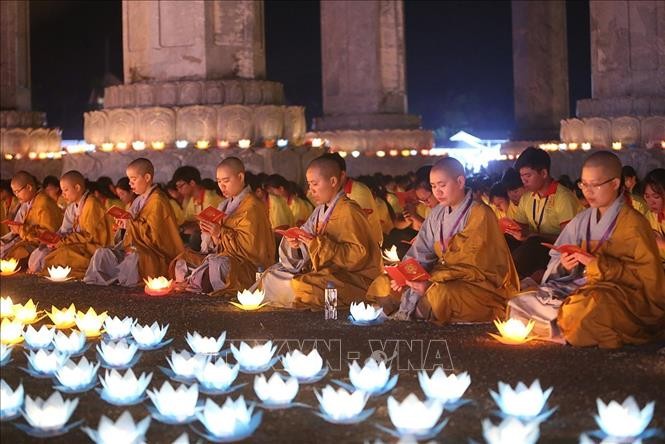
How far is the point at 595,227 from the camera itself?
23.9ft

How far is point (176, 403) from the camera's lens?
5184mm

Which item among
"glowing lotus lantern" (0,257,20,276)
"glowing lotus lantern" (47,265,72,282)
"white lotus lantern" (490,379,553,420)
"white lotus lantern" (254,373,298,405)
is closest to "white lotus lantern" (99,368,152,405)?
"white lotus lantern" (254,373,298,405)

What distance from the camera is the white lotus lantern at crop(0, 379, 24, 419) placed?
5289 millimetres

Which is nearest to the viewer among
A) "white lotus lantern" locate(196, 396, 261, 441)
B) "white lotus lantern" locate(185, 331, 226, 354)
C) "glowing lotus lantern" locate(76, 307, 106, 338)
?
"white lotus lantern" locate(196, 396, 261, 441)

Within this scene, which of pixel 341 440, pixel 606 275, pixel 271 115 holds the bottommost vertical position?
pixel 341 440

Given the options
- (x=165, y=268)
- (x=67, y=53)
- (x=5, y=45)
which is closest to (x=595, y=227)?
(x=165, y=268)

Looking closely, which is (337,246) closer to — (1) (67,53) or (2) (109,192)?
(2) (109,192)

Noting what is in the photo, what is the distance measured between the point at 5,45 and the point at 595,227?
14.5 m

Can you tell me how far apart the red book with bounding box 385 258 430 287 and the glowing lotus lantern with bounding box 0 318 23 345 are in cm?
248

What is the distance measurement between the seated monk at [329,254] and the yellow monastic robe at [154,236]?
190 centimetres

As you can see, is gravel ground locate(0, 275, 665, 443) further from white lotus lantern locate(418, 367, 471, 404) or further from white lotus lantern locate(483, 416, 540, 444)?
white lotus lantern locate(483, 416, 540, 444)

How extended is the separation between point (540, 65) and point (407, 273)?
53.4ft

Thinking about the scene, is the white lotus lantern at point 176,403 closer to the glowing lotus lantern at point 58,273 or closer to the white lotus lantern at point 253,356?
the white lotus lantern at point 253,356

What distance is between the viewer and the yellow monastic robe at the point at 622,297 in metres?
6.82
